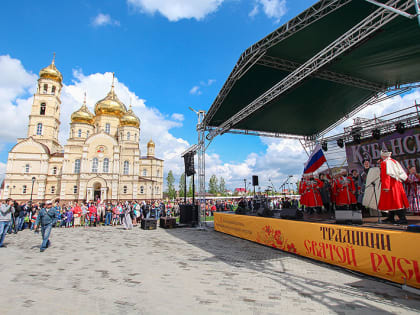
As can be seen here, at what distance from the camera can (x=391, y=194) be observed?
551 cm

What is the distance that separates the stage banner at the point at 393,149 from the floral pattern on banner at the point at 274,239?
6291 mm

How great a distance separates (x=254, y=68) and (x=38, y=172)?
42913 millimetres

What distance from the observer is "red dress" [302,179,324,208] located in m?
8.99

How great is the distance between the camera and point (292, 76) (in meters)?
8.04

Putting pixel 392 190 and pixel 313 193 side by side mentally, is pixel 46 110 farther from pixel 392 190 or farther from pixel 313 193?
pixel 392 190

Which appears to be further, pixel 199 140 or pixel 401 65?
pixel 199 140

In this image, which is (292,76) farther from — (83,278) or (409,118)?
(83,278)

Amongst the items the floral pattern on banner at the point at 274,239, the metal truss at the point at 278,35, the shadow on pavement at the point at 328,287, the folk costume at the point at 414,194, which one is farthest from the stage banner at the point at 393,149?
the shadow on pavement at the point at 328,287

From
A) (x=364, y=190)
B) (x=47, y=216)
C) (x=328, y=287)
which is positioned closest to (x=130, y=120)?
(x=47, y=216)

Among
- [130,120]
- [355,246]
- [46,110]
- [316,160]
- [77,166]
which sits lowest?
[355,246]

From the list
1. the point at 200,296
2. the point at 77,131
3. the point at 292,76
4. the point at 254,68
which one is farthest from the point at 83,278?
the point at 77,131

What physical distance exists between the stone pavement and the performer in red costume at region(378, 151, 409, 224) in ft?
6.10

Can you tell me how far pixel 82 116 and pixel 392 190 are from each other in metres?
50.4

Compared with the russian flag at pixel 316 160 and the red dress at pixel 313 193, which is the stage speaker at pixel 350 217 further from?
the red dress at pixel 313 193
